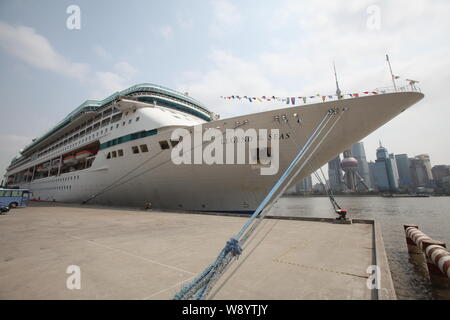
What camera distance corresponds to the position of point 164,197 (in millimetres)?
14062

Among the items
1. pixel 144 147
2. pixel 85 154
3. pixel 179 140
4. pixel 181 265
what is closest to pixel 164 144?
pixel 179 140

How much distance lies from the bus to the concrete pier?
14.1 metres

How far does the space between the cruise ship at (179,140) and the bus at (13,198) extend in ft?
14.9

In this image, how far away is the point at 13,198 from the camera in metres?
16.0

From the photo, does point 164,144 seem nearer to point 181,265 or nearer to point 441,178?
point 181,265

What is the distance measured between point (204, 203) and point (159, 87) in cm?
1473

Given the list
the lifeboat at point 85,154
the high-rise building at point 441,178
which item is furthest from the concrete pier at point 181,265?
the high-rise building at point 441,178

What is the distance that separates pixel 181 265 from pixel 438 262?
5178 mm

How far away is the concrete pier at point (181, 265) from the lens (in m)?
2.49

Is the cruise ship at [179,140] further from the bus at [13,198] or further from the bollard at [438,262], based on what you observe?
the bus at [13,198]

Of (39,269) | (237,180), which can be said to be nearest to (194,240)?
(39,269)

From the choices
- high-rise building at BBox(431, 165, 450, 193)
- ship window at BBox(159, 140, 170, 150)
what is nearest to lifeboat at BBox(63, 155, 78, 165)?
ship window at BBox(159, 140, 170, 150)

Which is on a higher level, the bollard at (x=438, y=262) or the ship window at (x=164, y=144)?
the ship window at (x=164, y=144)

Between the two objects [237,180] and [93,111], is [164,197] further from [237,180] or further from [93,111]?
[93,111]
